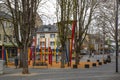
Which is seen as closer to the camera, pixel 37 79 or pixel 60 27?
pixel 37 79

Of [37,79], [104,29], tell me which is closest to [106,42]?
[104,29]

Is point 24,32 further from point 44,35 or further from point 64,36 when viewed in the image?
point 44,35

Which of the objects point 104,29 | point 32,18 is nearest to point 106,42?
point 104,29

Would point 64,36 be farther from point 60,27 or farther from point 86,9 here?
point 86,9

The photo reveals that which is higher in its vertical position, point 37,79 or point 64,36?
point 64,36

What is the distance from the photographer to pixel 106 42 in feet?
295

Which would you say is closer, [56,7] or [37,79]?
[37,79]

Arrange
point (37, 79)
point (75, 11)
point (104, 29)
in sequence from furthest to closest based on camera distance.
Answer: point (104, 29) < point (75, 11) < point (37, 79)

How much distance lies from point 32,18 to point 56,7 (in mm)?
10528

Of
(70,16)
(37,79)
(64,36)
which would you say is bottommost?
(37,79)

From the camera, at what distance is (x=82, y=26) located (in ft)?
143

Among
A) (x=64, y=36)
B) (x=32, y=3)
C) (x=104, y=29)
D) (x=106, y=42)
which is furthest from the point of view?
(x=106, y=42)

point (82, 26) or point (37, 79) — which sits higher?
point (82, 26)

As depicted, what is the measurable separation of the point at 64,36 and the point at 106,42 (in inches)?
2120
